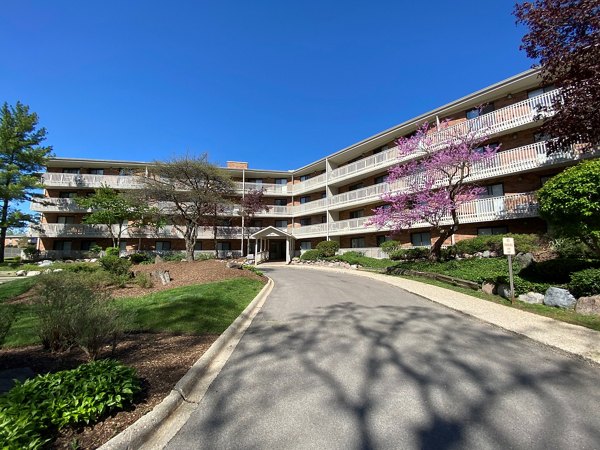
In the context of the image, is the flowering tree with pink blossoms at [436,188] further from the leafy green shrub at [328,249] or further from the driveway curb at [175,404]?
the driveway curb at [175,404]

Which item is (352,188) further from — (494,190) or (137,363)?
(137,363)

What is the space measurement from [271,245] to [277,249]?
3.22 feet

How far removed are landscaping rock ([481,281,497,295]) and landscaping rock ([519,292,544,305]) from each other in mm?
1269

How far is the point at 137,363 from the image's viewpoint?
14.7ft

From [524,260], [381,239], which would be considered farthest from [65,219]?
[524,260]

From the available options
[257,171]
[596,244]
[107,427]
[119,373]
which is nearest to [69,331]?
[119,373]

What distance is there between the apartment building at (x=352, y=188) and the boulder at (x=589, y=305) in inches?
445

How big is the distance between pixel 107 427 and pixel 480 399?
3.97 metres

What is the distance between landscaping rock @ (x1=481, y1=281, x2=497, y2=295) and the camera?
1081 cm

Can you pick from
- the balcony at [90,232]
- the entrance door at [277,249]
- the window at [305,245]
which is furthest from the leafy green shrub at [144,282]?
the entrance door at [277,249]

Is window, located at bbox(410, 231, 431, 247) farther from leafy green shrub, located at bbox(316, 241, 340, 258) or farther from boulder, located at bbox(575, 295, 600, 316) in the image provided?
boulder, located at bbox(575, 295, 600, 316)

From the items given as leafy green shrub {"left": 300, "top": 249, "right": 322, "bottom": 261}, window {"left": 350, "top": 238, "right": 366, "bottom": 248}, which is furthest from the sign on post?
window {"left": 350, "top": 238, "right": 366, "bottom": 248}

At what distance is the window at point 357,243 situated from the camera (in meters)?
30.6

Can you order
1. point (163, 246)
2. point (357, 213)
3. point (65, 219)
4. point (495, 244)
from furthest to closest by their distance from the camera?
point (163, 246)
point (65, 219)
point (357, 213)
point (495, 244)
